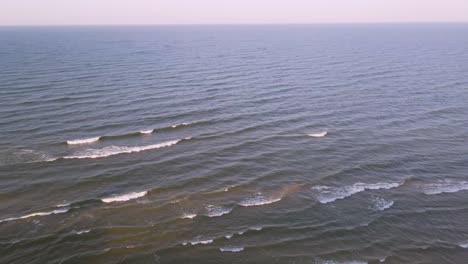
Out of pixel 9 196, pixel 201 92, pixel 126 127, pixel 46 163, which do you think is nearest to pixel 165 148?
pixel 126 127

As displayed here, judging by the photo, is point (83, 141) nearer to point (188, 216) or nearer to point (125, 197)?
point (125, 197)

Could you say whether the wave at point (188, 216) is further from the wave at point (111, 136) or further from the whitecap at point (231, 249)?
→ the wave at point (111, 136)

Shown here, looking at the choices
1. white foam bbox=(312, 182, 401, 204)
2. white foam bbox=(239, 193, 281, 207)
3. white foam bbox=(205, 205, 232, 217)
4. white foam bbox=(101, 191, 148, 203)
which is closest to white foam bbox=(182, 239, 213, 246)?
white foam bbox=(205, 205, 232, 217)

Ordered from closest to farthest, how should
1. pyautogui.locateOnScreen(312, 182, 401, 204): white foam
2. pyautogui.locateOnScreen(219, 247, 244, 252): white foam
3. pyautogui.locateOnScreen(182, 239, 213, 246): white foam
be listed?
pyautogui.locateOnScreen(219, 247, 244, 252): white foam, pyautogui.locateOnScreen(182, 239, 213, 246): white foam, pyautogui.locateOnScreen(312, 182, 401, 204): white foam

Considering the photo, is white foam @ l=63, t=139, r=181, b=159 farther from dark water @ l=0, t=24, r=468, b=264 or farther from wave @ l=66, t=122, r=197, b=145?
wave @ l=66, t=122, r=197, b=145

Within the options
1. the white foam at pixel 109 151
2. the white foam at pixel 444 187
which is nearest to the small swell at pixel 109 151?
the white foam at pixel 109 151

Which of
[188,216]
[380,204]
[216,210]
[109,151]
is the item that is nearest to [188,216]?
[188,216]
